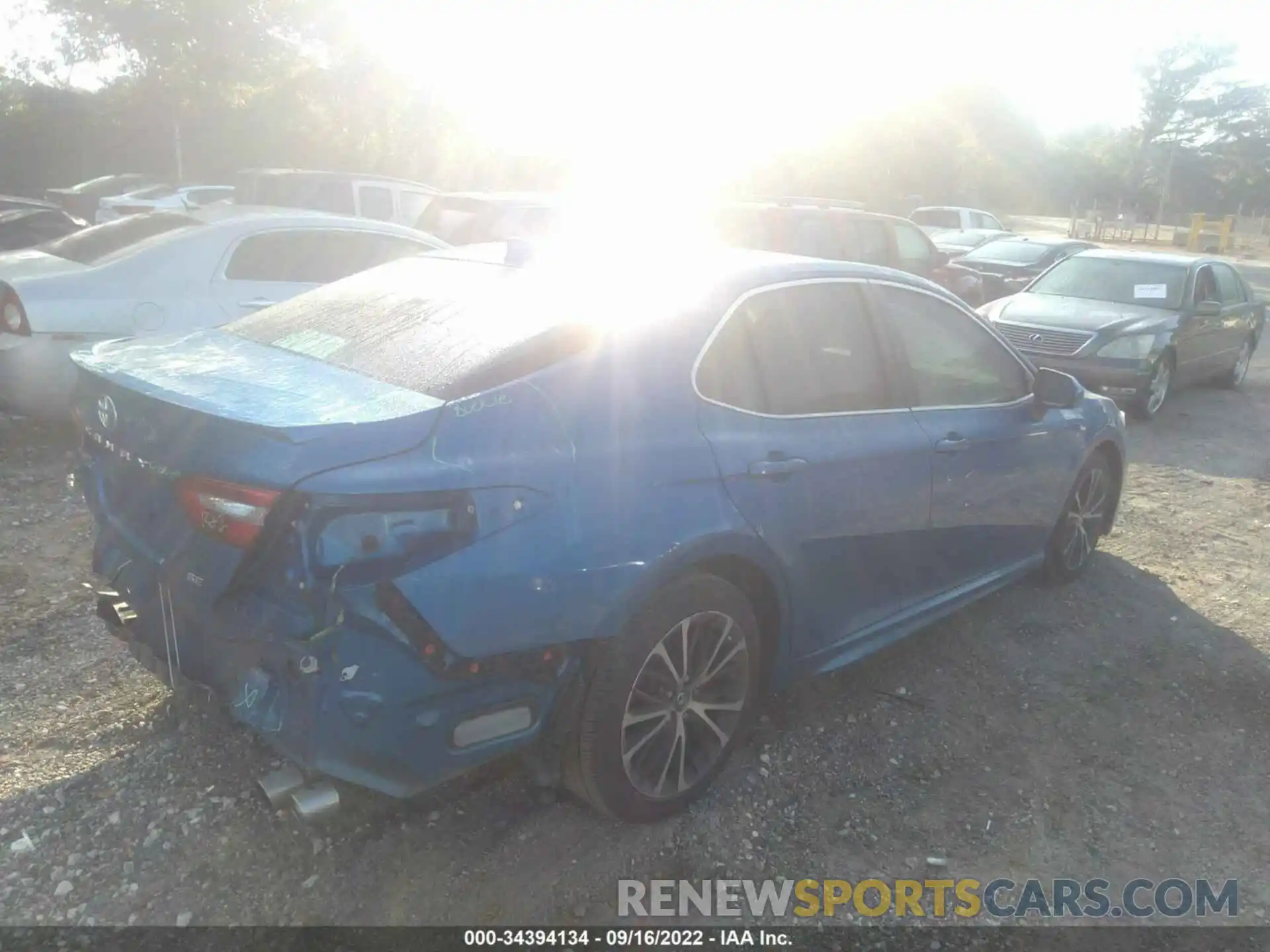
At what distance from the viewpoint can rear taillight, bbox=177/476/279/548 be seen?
2.42 meters

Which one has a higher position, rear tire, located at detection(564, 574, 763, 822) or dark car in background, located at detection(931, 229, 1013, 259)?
dark car in background, located at detection(931, 229, 1013, 259)

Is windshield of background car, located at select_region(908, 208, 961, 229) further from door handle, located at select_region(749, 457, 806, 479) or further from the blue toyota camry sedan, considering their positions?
door handle, located at select_region(749, 457, 806, 479)

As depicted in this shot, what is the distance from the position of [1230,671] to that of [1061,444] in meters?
1.19

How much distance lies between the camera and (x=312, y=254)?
22.4ft

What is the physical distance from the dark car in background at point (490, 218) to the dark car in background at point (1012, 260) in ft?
23.3

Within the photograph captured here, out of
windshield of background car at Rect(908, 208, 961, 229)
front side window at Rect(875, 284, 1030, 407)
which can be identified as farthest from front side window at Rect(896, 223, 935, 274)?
windshield of background car at Rect(908, 208, 961, 229)

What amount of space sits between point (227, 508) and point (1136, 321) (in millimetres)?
8934

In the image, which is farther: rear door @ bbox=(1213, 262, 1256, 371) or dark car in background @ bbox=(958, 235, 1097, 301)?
dark car in background @ bbox=(958, 235, 1097, 301)

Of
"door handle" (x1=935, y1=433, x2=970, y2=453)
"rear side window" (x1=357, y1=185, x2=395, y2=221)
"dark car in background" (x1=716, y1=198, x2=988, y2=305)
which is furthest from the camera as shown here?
"rear side window" (x1=357, y1=185, x2=395, y2=221)

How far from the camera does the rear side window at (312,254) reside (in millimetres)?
6523

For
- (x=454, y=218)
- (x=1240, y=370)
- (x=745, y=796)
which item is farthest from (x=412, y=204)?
(x=745, y=796)

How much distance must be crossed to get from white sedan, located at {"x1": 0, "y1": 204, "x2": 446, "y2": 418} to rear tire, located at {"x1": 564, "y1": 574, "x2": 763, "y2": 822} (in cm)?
395

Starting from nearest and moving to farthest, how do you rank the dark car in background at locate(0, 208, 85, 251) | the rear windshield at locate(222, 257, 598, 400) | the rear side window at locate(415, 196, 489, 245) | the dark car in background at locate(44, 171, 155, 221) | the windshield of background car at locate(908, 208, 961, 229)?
the rear windshield at locate(222, 257, 598, 400) < the dark car in background at locate(0, 208, 85, 251) < the rear side window at locate(415, 196, 489, 245) < the dark car in background at locate(44, 171, 155, 221) < the windshield of background car at locate(908, 208, 961, 229)

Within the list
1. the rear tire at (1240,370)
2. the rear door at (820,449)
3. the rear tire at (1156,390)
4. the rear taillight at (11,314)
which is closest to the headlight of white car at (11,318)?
the rear taillight at (11,314)
